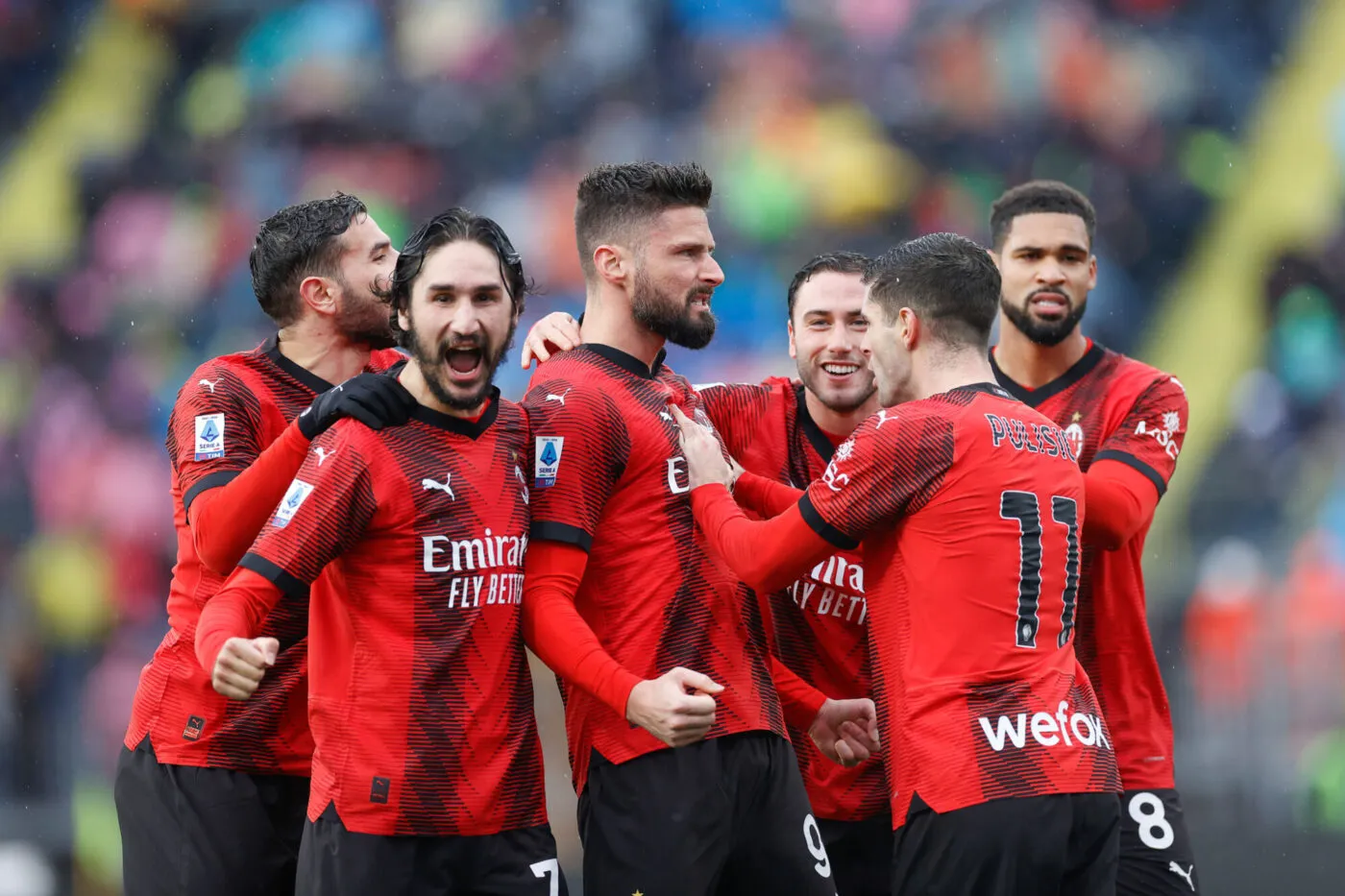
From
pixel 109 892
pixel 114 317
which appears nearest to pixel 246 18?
pixel 114 317

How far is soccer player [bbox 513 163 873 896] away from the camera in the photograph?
3.16 meters

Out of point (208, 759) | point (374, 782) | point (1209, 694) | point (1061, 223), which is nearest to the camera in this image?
point (374, 782)

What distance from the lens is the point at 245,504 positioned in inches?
125

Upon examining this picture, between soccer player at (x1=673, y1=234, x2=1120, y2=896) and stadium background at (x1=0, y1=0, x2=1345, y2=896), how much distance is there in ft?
12.3

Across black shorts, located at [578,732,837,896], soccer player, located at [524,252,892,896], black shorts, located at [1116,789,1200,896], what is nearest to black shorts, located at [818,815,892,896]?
soccer player, located at [524,252,892,896]

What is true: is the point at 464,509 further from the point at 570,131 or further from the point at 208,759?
the point at 570,131

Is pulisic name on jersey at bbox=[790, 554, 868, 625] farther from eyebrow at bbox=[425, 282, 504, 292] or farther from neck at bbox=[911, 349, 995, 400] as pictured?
eyebrow at bbox=[425, 282, 504, 292]

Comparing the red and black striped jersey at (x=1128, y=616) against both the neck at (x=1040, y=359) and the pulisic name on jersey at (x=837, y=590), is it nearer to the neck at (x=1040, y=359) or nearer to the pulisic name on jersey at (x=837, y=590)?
the neck at (x=1040, y=359)

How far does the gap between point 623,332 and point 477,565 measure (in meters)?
0.78

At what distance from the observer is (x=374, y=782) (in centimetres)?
295

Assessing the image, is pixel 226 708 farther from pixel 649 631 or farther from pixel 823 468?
pixel 823 468

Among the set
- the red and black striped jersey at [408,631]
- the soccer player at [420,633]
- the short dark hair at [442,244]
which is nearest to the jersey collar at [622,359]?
the short dark hair at [442,244]

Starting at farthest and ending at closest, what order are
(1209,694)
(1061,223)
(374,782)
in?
(1209,694)
(1061,223)
(374,782)

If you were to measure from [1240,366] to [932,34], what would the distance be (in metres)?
2.18
